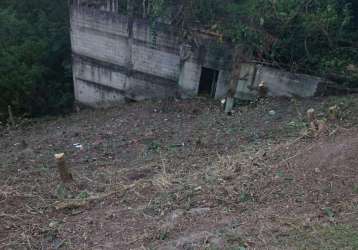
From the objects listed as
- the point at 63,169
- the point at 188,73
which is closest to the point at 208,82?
the point at 188,73

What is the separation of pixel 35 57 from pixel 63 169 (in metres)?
7.04

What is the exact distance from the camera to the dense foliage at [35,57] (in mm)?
10828

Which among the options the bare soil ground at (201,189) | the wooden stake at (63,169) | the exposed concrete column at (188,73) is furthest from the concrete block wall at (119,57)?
the wooden stake at (63,169)

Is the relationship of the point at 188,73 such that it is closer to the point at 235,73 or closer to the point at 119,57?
the point at 235,73

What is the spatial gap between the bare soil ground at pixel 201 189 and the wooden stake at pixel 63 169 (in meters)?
0.14

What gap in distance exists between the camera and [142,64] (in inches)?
410

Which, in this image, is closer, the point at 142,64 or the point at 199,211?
the point at 199,211

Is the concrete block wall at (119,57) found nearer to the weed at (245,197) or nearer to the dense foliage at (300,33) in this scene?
the dense foliage at (300,33)

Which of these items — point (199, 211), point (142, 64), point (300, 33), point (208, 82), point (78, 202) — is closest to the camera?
point (199, 211)

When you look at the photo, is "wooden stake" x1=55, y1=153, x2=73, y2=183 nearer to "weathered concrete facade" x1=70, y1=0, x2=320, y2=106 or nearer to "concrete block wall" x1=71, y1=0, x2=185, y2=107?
"weathered concrete facade" x1=70, y1=0, x2=320, y2=106

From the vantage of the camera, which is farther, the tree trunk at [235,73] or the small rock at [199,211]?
the tree trunk at [235,73]

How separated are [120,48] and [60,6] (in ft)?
12.2

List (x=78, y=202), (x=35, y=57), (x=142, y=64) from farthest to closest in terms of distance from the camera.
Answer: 1. (x=35, y=57)
2. (x=142, y=64)
3. (x=78, y=202)

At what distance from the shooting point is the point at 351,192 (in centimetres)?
429
